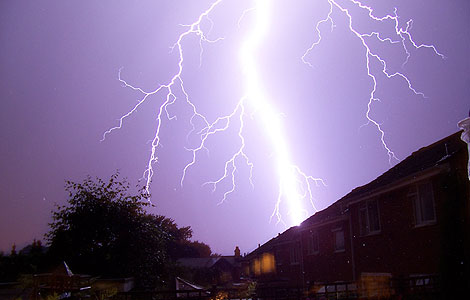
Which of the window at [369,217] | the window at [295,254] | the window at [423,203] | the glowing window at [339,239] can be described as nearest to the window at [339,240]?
the glowing window at [339,239]

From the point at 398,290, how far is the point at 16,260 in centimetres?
1760

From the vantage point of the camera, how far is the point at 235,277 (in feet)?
181

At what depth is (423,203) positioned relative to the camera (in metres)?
11.9

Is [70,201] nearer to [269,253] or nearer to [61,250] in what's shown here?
[61,250]

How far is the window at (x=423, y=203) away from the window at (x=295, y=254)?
43.7 feet

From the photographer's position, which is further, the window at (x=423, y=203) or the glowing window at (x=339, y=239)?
the glowing window at (x=339, y=239)

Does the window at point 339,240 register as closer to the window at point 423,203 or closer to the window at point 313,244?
the window at point 313,244

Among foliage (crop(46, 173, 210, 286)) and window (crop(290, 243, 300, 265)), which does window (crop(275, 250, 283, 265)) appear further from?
foliage (crop(46, 173, 210, 286))

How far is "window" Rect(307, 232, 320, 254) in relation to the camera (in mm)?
20997

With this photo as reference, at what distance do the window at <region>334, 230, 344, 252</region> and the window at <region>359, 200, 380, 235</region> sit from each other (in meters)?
2.38

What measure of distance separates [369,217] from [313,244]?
23.1 ft

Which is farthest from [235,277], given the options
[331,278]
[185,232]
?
[331,278]

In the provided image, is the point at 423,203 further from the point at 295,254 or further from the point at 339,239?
the point at 295,254

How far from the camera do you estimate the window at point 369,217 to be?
14.6 metres
